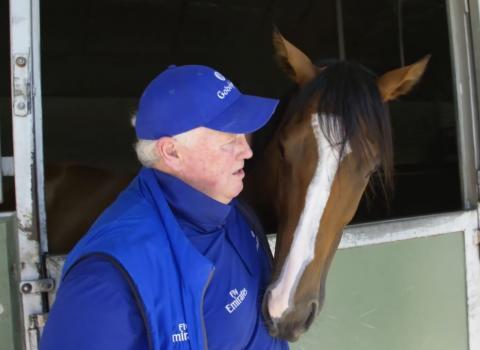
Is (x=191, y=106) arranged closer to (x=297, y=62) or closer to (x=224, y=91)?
(x=224, y=91)

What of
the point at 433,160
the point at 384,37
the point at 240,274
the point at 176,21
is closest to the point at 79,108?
the point at 176,21

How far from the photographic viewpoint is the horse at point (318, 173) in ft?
2.79

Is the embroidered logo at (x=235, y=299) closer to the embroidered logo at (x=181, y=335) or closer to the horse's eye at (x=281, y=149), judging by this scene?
the embroidered logo at (x=181, y=335)

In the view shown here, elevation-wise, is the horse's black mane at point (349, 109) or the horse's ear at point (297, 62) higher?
the horse's ear at point (297, 62)

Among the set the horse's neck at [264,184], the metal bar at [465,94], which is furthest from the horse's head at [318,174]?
the metal bar at [465,94]

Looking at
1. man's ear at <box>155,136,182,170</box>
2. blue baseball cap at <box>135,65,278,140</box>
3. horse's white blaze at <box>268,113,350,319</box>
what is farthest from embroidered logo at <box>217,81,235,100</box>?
horse's white blaze at <box>268,113,350,319</box>

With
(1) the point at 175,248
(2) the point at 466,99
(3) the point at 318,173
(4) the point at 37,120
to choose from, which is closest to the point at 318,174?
(3) the point at 318,173

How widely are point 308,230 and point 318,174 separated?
122 mm

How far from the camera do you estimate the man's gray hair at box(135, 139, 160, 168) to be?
2.29 ft

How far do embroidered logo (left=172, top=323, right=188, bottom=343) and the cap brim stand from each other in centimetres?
30

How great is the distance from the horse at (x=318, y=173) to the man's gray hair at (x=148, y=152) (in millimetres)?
340

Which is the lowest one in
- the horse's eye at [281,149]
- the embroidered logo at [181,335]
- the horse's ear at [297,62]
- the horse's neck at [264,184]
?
the embroidered logo at [181,335]

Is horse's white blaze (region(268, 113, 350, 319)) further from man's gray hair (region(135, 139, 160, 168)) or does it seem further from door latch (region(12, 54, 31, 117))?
door latch (region(12, 54, 31, 117))

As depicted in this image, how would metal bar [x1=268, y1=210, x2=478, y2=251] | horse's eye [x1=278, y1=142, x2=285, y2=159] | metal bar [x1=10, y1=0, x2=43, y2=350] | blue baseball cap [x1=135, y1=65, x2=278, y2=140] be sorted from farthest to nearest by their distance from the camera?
metal bar [x1=268, y1=210, x2=478, y2=251] < horse's eye [x1=278, y1=142, x2=285, y2=159] < metal bar [x1=10, y1=0, x2=43, y2=350] < blue baseball cap [x1=135, y1=65, x2=278, y2=140]
